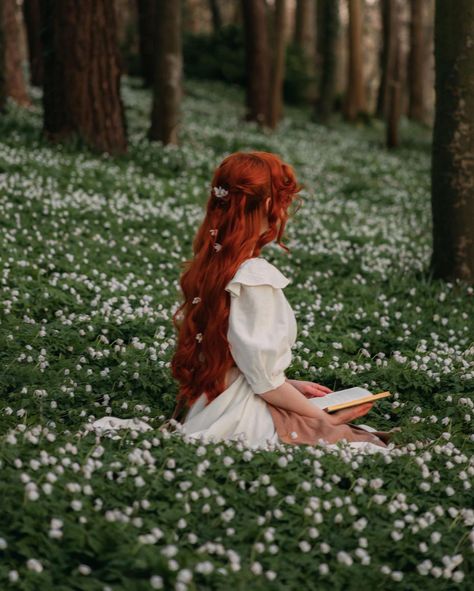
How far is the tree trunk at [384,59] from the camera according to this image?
2273cm

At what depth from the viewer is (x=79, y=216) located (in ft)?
34.3

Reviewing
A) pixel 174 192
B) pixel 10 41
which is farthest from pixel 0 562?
pixel 10 41

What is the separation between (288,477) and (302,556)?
55cm

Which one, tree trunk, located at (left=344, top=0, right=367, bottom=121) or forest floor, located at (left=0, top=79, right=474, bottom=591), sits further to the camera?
tree trunk, located at (left=344, top=0, right=367, bottom=121)

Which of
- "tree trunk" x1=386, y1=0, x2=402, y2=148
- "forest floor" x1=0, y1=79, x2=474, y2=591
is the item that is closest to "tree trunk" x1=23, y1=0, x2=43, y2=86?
"forest floor" x1=0, y1=79, x2=474, y2=591

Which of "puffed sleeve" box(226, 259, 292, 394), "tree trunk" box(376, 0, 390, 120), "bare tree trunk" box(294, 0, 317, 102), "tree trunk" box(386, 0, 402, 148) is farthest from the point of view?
"bare tree trunk" box(294, 0, 317, 102)

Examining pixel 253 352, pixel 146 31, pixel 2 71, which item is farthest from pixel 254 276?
pixel 146 31

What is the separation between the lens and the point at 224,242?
4.80m

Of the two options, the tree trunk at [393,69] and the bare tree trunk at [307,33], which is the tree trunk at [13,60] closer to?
the tree trunk at [393,69]

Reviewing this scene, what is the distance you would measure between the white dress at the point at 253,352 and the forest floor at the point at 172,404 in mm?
281

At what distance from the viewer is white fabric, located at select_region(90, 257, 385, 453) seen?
183 inches

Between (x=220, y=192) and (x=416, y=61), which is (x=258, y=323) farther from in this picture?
(x=416, y=61)

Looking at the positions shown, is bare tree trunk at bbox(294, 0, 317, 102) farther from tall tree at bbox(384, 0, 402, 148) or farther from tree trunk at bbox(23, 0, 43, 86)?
tree trunk at bbox(23, 0, 43, 86)

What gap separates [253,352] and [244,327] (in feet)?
0.52
